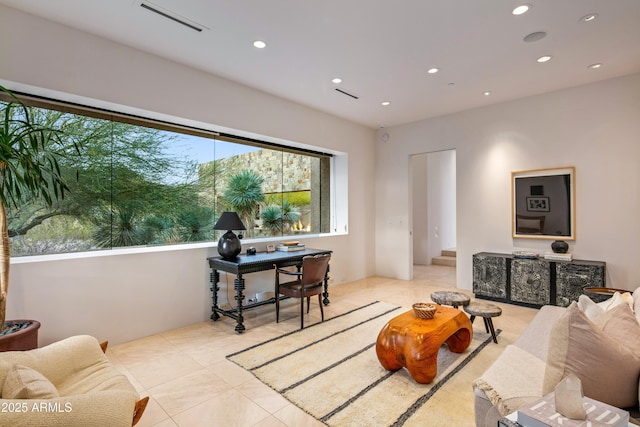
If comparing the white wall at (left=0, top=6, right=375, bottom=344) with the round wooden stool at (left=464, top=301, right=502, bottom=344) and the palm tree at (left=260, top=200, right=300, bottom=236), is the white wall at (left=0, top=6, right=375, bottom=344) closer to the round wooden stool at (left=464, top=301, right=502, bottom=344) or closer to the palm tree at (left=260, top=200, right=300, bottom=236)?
the palm tree at (left=260, top=200, right=300, bottom=236)

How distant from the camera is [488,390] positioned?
154cm

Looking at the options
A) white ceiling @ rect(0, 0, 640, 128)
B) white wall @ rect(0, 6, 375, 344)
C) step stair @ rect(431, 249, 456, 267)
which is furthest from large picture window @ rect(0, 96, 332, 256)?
step stair @ rect(431, 249, 456, 267)

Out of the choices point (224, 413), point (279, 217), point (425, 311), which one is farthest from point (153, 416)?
point (279, 217)

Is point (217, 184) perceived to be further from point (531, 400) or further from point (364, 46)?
point (531, 400)

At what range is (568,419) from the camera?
1083 mm

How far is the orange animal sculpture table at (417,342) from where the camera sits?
8.02 ft

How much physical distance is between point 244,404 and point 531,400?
1.77 m

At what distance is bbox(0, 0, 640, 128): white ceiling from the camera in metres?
2.68

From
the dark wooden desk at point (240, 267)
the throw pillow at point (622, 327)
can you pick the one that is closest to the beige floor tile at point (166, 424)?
the dark wooden desk at point (240, 267)

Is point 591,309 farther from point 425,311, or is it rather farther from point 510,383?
point 425,311

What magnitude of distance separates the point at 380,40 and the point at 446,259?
6.05 metres

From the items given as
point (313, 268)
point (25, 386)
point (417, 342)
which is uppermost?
point (313, 268)

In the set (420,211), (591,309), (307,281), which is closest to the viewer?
(591,309)

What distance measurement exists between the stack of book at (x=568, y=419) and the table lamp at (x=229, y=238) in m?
3.24
